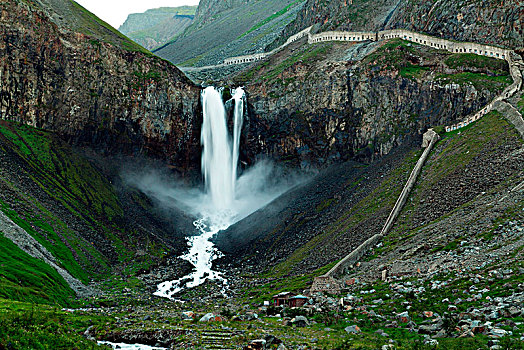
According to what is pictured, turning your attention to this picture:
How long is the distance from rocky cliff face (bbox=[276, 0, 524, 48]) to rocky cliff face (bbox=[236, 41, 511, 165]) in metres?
7.74

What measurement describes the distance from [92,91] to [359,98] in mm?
57649

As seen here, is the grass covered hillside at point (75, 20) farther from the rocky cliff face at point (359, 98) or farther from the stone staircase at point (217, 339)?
the stone staircase at point (217, 339)

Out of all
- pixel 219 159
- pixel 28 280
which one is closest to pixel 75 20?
pixel 219 159

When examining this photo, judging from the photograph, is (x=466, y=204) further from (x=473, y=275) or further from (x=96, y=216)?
(x=96, y=216)

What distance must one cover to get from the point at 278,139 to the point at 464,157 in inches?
1985

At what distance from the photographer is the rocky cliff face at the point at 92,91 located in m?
93.2

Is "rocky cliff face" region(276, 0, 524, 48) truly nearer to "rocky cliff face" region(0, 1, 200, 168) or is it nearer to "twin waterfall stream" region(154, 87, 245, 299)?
"twin waterfall stream" region(154, 87, 245, 299)

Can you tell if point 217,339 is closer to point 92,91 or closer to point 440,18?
point 92,91

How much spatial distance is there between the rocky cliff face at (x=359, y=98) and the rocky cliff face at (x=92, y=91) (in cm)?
1826

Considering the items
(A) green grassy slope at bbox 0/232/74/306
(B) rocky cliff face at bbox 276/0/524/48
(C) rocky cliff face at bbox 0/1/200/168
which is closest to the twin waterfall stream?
(C) rocky cliff face at bbox 0/1/200/168

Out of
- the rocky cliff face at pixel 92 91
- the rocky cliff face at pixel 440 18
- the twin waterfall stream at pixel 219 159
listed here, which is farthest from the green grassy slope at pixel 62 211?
the rocky cliff face at pixel 440 18

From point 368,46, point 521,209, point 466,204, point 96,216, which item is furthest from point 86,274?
point 368,46

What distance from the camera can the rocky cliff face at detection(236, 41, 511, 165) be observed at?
83.4 metres

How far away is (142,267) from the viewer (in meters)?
69.8
